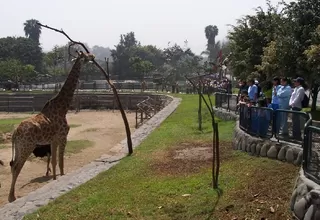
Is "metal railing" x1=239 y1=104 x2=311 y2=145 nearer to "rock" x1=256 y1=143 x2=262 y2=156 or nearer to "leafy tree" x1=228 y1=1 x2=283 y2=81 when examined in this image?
"rock" x1=256 y1=143 x2=262 y2=156

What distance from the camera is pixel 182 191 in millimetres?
9016

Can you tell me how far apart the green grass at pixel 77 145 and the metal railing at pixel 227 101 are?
21.6 feet

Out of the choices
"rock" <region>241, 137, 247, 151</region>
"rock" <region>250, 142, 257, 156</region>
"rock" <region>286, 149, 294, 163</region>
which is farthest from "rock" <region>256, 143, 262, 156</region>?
"rock" <region>286, 149, 294, 163</region>

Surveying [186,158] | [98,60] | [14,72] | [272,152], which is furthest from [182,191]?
[98,60]

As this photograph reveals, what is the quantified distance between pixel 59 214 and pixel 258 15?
19201mm

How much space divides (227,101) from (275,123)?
35.7 feet

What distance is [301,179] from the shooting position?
690cm

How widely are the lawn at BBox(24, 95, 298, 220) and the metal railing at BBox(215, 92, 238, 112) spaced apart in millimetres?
7724

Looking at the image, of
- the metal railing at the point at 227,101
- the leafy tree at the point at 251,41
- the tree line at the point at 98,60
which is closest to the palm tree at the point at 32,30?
the tree line at the point at 98,60

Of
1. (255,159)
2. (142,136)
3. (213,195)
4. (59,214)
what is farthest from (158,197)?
(142,136)

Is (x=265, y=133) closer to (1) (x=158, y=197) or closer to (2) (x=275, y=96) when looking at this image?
(2) (x=275, y=96)

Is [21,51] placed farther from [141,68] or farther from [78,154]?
[78,154]

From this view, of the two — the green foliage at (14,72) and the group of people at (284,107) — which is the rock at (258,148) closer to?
the group of people at (284,107)

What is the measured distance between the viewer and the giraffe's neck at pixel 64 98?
1409 centimetres
